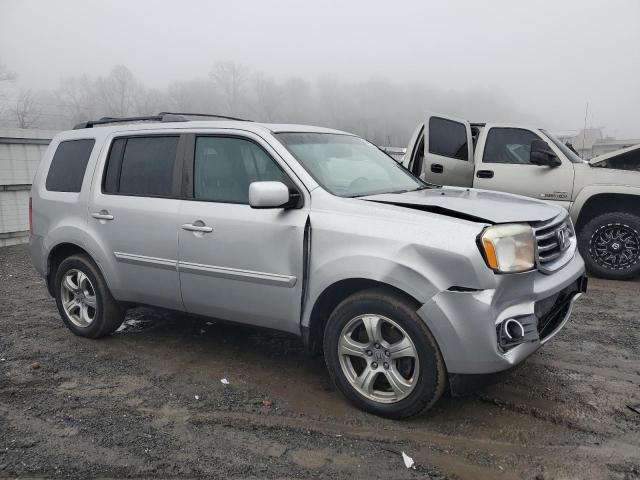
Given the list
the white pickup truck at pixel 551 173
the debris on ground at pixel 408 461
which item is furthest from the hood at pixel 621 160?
the debris on ground at pixel 408 461

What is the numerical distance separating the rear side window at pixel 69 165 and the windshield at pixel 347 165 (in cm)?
189

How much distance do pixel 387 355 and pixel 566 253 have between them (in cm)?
135

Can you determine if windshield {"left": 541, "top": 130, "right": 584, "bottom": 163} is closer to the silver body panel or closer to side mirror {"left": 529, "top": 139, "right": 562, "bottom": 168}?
side mirror {"left": 529, "top": 139, "right": 562, "bottom": 168}

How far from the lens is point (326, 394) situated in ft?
11.2

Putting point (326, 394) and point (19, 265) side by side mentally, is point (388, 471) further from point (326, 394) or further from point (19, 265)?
point (19, 265)

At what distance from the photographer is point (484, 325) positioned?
2666 millimetres

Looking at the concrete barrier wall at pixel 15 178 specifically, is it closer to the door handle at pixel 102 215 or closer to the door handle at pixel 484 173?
the door handle at pixel 102 215

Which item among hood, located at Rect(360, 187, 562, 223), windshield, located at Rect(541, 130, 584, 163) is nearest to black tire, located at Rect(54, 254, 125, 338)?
hood, located at Rect(360, 187, 562, 223)

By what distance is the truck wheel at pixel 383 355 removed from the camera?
9.28 feet

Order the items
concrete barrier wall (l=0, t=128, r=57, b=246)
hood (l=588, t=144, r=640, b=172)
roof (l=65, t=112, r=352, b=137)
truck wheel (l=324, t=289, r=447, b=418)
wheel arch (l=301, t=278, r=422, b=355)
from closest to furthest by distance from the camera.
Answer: truck wheel (l=324, t=289, r=447, b=418)
wheel arch (l=301, t=278, r=422, b=355)
roof (l=65, t=112, r=352, b=137)
hood (l=588, t=144, r=640, b=172)
concrete barrier wall (l=0, t=128, r=57, b=246)

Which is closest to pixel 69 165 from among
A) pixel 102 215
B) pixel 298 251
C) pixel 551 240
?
pixel 102 215

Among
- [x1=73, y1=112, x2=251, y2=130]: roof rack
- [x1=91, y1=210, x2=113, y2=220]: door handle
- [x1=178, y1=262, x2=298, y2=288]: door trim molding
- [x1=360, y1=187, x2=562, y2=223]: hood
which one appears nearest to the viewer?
[x1=360, y1=187, x2=562, y2=223]: hood

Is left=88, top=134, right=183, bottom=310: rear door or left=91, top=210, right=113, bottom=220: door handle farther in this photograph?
left=91, top=210, right=113, bottom=220: door handle

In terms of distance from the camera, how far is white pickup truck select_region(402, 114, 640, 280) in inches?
252
